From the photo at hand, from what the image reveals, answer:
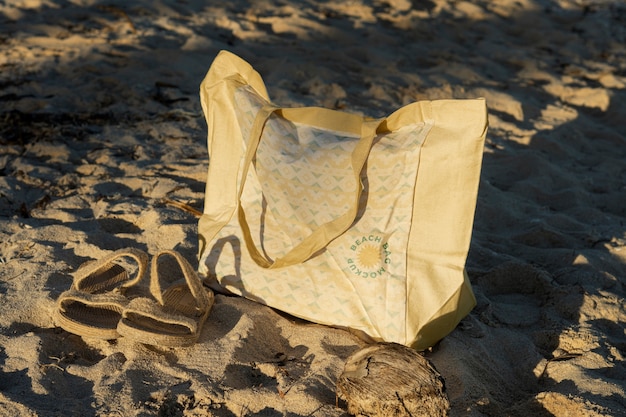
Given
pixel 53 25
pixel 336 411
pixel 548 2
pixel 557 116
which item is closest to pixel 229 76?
pixel 336 411

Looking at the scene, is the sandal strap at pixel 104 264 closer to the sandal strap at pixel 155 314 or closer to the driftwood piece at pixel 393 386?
the sandal strap at pixel 155 314

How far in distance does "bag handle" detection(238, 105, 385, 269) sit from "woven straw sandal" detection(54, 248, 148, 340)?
15.8 inches

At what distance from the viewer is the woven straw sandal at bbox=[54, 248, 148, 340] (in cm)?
195

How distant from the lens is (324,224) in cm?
194

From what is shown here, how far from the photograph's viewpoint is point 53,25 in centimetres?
451

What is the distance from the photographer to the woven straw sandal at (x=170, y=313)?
1.90 metres

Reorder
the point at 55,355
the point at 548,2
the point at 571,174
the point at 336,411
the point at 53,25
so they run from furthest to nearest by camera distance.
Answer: the point at 548,2
the point at 53,25
the point at 571,174
the point at 55,355
the point at 336,411

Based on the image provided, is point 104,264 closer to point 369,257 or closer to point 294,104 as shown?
point 369,257

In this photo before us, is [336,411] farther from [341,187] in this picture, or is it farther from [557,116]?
[557,116]

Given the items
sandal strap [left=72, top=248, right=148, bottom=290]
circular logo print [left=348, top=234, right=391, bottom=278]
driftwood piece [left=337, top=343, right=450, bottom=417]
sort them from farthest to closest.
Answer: sandal strap [left=72, top=248, right=148, bottom=290] < circular logo print [left=348, top=234, right=391, bottom=278] < driftwood piece [left=337, top=343, right=450, bottom=417]

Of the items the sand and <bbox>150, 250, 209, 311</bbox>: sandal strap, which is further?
<bbox>150, 250, 209, 311</bbox>: sandal strap

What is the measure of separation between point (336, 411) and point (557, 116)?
114 inches

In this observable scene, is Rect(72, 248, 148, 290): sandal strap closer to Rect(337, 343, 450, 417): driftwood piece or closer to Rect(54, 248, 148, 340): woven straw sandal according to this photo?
Rect(54, 248, 148, 340): woven straw sandal

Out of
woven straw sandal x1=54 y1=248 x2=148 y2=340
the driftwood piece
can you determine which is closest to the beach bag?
the driftwood piece
